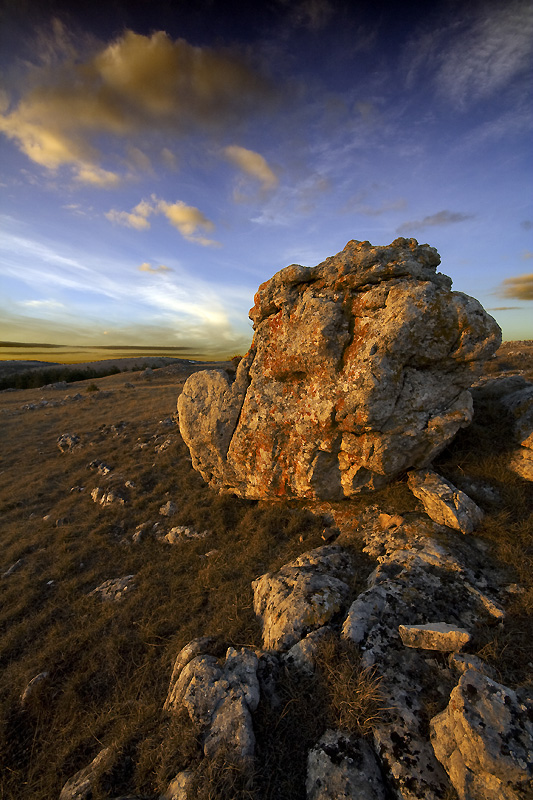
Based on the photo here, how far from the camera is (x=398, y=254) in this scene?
703 centimetres

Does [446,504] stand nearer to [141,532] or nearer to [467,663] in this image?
[467,663]

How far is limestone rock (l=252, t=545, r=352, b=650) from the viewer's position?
4641mm

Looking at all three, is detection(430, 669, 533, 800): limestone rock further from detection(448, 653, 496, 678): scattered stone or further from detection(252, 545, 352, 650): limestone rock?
detection(252, 545, 352, 650): limestone rock

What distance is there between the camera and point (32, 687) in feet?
16.4

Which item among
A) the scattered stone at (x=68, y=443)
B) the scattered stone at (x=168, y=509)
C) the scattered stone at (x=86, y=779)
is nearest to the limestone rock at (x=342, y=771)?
the scattered stone at (x=86, y=779)

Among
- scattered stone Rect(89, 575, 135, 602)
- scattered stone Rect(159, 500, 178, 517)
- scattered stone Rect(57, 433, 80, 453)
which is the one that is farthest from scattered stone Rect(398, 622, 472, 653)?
scattered stone Rect(57, 433, 80, 453)

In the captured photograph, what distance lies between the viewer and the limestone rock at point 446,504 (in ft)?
19.3

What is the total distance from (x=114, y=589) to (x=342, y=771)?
215 inches

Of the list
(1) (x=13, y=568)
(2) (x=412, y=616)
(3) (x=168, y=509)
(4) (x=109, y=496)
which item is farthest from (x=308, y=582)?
(4) (x=109, y=496)

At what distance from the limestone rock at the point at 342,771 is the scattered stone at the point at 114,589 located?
4.81 meters

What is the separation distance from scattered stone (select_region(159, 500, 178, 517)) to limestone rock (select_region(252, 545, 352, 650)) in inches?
159

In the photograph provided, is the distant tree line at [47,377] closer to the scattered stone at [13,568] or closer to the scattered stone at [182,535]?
the scattered stone at [13,568]

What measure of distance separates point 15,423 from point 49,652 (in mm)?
19613

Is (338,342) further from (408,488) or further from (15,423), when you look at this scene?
(15,423)
